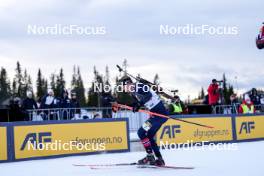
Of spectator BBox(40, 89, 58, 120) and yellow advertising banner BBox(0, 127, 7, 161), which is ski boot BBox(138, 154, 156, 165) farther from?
spectator BBox(40, 89, 58, 120)

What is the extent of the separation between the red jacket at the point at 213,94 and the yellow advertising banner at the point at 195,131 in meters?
1.61

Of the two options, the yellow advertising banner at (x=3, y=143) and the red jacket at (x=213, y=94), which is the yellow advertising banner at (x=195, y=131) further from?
the yellow advertising banner at (x=3, y=143)

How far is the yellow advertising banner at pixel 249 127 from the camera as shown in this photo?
19.3 metres

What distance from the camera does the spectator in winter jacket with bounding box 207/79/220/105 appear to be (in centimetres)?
1980

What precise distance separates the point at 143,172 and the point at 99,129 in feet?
19.0

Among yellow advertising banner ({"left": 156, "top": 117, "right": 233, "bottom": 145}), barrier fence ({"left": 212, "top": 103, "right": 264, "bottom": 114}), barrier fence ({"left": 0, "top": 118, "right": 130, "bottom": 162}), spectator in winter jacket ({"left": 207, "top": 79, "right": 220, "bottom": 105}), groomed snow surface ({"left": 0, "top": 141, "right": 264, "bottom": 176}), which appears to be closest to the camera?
groomed snow surface ({"left": 0, "top": 141, "right": 264, "bottom": 176})

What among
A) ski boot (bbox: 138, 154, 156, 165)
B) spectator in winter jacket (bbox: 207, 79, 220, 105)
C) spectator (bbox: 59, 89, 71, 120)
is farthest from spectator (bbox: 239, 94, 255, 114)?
ski boot (bbox: 138, 154, 156, 165)

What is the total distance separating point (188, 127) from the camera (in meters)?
17.8

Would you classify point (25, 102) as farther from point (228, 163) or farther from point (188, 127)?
point (228, 163)

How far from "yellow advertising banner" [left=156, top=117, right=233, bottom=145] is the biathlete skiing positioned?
19.8 feet

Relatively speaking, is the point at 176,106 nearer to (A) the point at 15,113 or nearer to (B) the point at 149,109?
(A) the point at 15,113

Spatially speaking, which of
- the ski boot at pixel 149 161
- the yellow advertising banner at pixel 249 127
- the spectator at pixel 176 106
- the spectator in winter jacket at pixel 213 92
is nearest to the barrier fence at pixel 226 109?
the spectator in winter jacket at pixel 213 92

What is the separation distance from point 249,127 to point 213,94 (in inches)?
80.8

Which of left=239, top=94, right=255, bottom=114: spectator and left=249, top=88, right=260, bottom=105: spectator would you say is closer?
left=239, top=94, right=255, bottom=114: spectator
